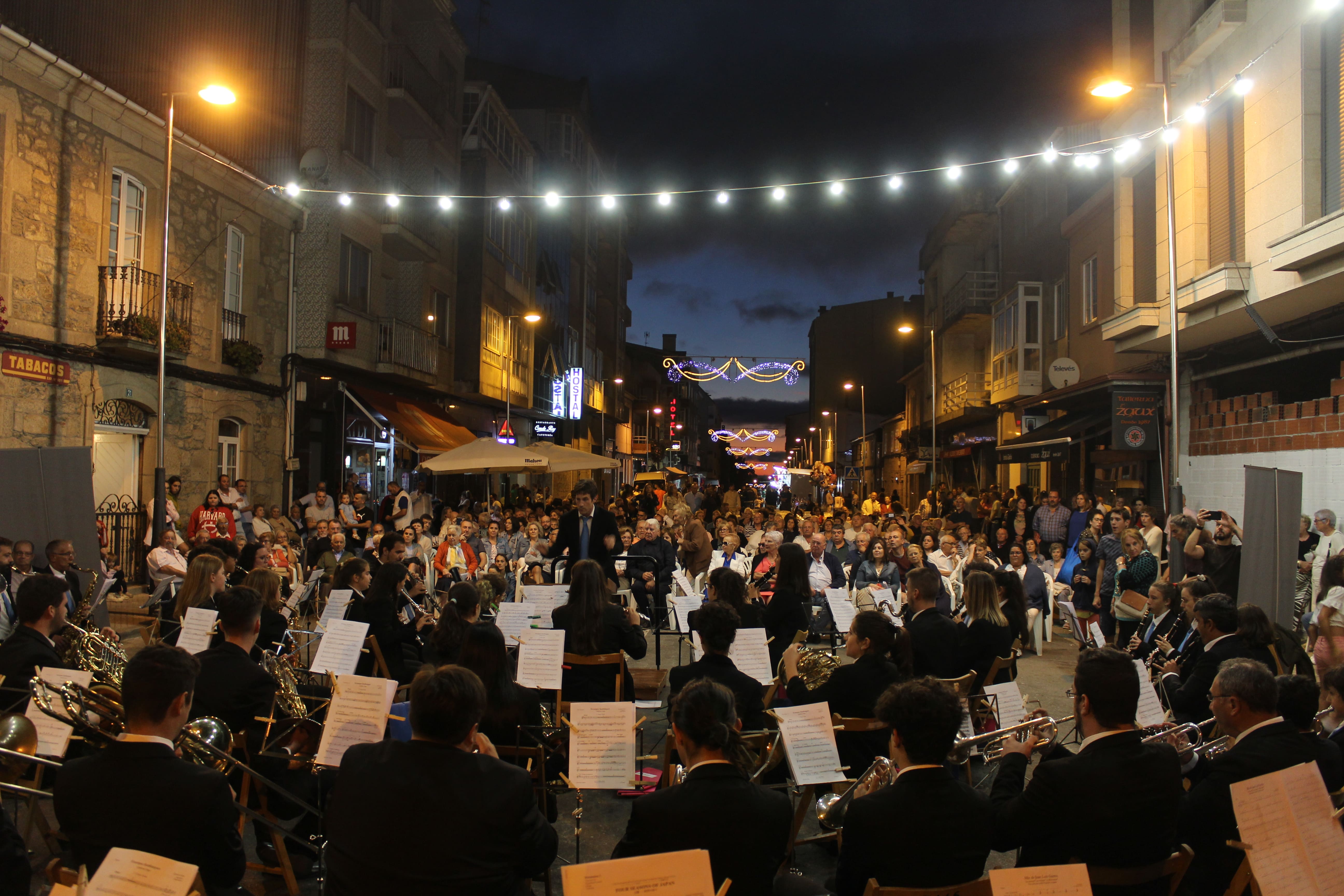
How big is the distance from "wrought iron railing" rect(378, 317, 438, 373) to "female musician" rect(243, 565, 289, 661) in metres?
15.3

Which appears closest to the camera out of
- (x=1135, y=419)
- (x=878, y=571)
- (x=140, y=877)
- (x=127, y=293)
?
(x=140, y=877)

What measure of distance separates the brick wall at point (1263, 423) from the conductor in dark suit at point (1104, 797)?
35.0 feet

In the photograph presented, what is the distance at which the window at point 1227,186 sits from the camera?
1280cm

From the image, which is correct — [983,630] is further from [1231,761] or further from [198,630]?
[198,630]

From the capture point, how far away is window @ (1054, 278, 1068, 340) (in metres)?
21.7

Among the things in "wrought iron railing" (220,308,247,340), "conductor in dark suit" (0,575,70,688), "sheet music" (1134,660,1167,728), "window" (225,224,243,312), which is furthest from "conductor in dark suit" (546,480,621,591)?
"window" (225,224,243,312)

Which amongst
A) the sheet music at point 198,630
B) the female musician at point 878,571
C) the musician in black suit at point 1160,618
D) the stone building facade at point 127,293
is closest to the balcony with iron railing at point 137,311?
the stone building facade at point 127,293

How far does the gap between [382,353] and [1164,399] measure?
16.7 meters

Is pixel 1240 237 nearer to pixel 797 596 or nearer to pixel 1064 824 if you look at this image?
pixel 797 596

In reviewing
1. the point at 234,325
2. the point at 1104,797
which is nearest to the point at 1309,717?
the point at 1104,797

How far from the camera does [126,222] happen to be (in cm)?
1406

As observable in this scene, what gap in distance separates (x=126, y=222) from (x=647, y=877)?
15.2 metres

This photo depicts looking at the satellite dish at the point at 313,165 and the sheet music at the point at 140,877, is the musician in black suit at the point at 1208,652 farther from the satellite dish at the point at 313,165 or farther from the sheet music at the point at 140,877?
the satellite dish at the point at 313,165

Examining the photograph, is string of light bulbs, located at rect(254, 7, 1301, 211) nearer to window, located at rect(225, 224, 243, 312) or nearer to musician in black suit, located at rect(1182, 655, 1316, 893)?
window, located at rect(225, 224, 243, 312)
